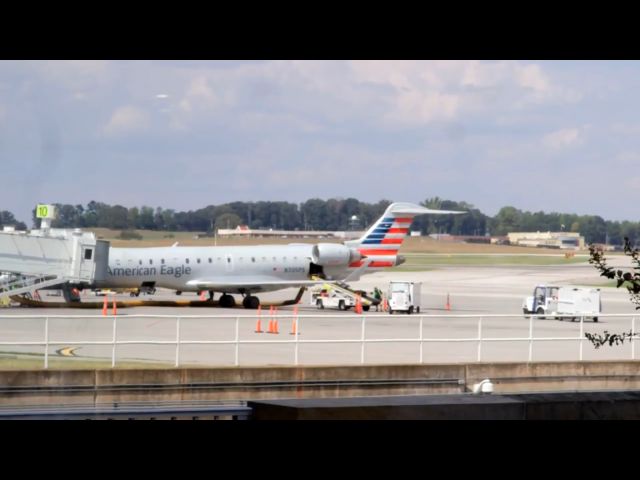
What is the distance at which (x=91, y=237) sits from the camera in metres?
39.2

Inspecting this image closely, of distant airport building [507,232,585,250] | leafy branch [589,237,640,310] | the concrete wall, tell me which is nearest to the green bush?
the concrete wall

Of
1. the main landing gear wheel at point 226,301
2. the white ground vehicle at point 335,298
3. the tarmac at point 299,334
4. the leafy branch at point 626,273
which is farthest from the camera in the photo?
the main landing gear wheel at point 226,301

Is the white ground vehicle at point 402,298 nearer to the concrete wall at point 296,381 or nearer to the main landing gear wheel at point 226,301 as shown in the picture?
the main landing gear wheel at point 226,301

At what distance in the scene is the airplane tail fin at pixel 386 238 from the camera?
158ft

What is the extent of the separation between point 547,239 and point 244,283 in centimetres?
4812

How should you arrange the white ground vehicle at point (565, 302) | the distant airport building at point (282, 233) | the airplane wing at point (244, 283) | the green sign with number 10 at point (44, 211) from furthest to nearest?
Answer: the distant airport building at point (282, 233)
the airplane wing at point (244, 283)
the green sign with number 10 at point (44, 211)
the white ground vehicle at point (565, 302)

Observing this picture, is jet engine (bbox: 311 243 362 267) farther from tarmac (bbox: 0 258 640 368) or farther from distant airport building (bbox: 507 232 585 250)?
distant airport building (bbox: 507 232 585 250)

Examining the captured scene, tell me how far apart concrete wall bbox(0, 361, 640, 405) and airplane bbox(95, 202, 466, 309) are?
22.3m

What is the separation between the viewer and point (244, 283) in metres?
43.2

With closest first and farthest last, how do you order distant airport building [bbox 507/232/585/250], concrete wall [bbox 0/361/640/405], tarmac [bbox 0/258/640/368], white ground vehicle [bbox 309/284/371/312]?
1. concrete wall [bbox 0/361/640/405]
2. tarmac [bbox 0/258/640/368]
3. white ground vehicle [bbox 309/284/371/312]
4. distant airport building [bbox 507/232/585/250]

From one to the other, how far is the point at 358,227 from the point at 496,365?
3676 centimetres

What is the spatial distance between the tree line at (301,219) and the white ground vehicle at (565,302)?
2292mm

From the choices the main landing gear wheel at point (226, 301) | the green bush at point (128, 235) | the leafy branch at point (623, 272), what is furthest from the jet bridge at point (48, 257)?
the leafy branch at point (623, 272)

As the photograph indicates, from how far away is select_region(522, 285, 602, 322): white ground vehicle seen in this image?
3738 cm
